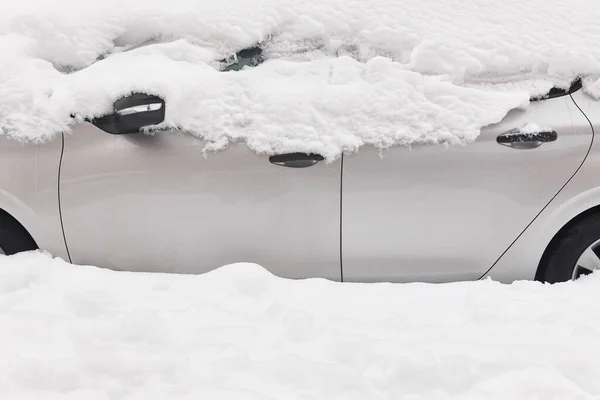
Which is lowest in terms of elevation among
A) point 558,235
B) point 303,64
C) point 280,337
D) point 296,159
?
point 280,337

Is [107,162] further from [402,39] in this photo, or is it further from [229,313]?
[402,39]

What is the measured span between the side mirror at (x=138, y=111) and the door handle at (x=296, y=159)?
53 cm

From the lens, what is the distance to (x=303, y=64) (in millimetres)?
2510

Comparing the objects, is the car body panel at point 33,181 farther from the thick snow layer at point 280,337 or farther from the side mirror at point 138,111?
the side mirror at point 138,111

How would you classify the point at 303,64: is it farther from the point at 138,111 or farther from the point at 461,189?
the point at 461,189

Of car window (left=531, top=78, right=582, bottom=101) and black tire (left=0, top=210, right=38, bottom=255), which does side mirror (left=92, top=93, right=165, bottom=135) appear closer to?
black tire (left=0, top=210, right=38, bottom=255)

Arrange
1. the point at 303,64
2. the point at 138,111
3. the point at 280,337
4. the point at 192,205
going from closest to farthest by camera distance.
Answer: the point at 280,337
the point at 138,111
the point at 192,205
the point at 303,64

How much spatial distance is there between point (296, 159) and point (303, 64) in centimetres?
50

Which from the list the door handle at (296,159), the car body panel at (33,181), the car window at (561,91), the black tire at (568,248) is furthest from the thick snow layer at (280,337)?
the car window at (561,91)

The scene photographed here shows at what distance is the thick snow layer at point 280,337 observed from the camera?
171 cm

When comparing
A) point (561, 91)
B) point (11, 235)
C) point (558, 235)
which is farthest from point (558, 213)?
point (11, 235)

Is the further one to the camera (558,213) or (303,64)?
(303,64)

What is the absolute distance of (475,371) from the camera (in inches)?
70.2

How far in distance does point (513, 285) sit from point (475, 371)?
27.8 inches
